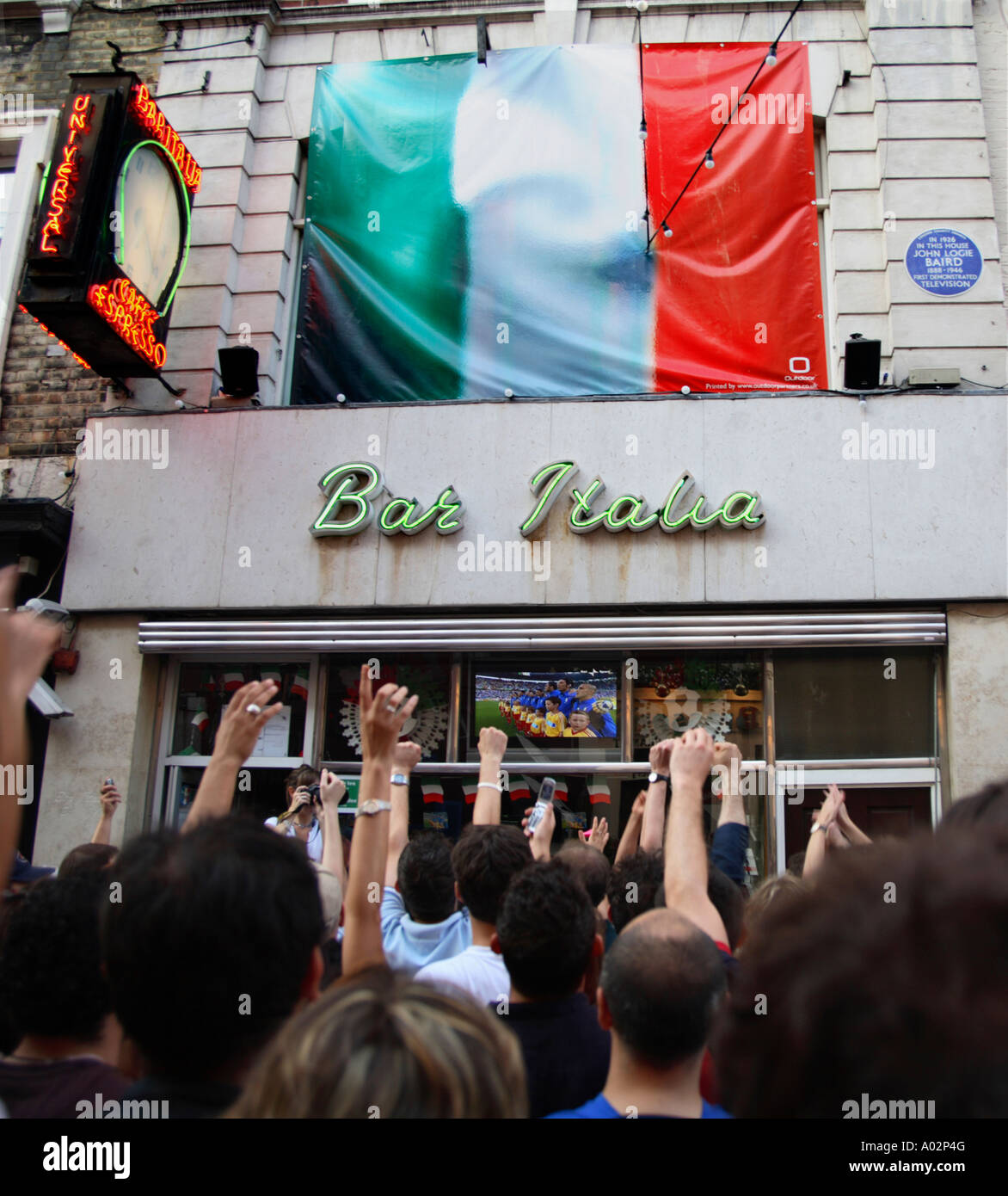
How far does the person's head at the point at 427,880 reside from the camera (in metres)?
3.73

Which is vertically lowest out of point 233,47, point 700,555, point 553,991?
point 553,991

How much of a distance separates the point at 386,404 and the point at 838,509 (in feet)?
13.3

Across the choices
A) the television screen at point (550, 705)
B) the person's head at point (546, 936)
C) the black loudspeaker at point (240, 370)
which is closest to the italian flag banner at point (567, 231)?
the black loudspeaker at point (240, 370)

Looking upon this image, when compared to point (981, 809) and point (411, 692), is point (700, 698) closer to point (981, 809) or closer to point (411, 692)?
point (411, 692)

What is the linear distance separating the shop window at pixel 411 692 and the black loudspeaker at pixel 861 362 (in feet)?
14.1

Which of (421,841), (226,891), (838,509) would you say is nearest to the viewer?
(226,891)

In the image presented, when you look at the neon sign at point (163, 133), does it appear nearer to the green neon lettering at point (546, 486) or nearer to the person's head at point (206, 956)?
the green neon lettering at point (546, 486)

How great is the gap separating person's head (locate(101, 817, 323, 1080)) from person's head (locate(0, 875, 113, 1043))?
439 millimetres

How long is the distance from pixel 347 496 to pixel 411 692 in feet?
6.07

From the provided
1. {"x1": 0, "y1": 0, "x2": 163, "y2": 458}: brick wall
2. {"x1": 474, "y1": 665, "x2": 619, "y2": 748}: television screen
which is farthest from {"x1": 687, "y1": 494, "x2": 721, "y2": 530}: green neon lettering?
{"x1": 0, "y1": 0, "x2": 163, "y2": 458}: brick wall

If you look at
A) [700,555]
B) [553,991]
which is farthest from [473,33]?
[553,991]

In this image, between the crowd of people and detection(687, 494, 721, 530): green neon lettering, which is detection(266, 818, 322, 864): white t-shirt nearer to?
the crowd of people

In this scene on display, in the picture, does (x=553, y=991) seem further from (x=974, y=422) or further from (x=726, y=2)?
(x=726, y=2)

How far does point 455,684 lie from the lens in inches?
329
